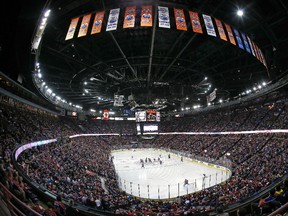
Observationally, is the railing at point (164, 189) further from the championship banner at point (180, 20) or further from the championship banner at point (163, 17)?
the championship banner at point (163, 17)

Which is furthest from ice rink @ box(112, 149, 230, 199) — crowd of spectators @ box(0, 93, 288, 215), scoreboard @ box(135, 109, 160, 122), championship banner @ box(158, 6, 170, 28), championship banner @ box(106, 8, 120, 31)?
championship banner @ box(106, 8, 120, 31)

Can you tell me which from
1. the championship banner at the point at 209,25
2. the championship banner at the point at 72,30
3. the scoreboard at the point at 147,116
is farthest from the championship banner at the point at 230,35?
the scoreboard at the point at 147,116

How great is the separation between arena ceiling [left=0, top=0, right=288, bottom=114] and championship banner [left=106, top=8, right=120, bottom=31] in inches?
11.6

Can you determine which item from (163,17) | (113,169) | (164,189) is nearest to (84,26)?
(163,17)

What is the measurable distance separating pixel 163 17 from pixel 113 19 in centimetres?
240

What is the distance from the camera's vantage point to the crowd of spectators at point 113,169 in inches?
436

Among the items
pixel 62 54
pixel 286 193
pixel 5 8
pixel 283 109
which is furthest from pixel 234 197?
pixel 283 109

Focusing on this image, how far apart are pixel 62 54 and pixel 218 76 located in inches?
588

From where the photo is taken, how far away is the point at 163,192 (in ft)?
59.8

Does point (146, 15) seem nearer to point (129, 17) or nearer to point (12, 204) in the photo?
point (129, 17)

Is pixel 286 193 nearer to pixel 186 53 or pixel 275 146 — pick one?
pixel 186 53

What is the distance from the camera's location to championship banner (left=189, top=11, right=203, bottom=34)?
30.9 feet

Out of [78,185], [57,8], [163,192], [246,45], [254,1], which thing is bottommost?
[163,192]

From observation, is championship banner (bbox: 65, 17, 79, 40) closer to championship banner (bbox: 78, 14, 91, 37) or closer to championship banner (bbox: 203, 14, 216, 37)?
championship banner (bbox: 78, 14, 91, 37)
